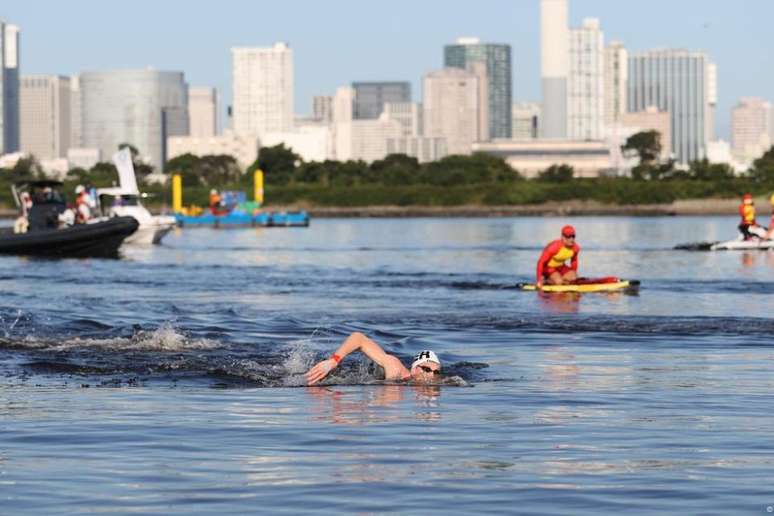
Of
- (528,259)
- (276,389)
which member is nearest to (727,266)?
(528,259)

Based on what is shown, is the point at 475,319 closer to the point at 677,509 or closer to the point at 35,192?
the point at 677,509

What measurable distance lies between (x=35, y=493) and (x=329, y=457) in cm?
232

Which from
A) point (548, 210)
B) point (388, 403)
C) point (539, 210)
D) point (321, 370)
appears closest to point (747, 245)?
point (321, 370)

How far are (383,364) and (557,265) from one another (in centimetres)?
1446

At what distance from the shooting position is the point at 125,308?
97.5 feet

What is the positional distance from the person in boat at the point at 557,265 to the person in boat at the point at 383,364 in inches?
544

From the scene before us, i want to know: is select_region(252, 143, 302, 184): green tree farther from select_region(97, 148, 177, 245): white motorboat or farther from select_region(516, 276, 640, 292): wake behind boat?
select_region(516, 276, 640, 292): wake behind boat

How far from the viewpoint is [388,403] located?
52.3ft

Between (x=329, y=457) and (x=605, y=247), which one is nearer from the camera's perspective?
(x=329, y=457)

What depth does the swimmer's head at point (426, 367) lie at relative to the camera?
16953 mm

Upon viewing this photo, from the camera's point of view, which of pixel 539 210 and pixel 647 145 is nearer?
pixel 539 210

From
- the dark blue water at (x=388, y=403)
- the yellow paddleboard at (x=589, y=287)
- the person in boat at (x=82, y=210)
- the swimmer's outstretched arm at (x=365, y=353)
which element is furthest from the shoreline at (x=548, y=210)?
the swimmer's outstretched arm at (x=365, y=353)

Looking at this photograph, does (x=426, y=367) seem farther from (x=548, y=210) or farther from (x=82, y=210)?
(x=548, y=210)

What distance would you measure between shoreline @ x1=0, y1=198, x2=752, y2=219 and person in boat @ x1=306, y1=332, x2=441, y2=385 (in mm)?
113417
